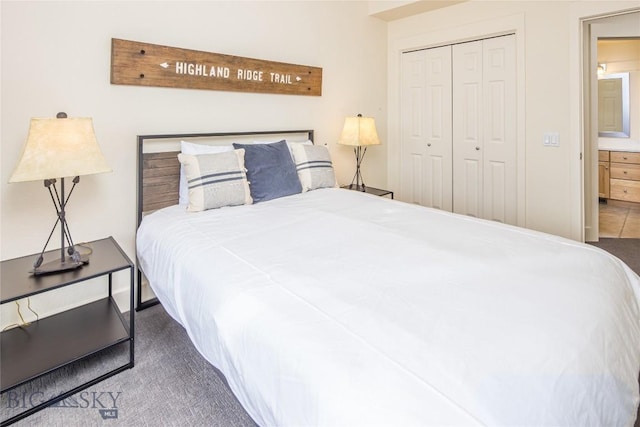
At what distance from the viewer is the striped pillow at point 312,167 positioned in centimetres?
295

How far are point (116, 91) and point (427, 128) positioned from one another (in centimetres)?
311

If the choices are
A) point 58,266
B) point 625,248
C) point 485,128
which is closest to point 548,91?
point 485,128

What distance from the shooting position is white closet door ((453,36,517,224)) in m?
3.50

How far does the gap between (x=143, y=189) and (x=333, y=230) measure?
4.44 feet

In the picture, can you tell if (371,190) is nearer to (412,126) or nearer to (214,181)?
(412,126)

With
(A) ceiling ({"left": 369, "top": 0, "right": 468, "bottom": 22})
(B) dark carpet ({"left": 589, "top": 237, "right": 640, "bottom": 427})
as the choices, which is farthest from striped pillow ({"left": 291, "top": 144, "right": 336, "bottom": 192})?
(B) dark carpet ({"left": 589, "top": 237, "right": 640, "bottom": 427})

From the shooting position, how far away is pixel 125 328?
197 cm

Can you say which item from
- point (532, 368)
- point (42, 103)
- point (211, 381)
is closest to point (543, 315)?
point (532, 368)

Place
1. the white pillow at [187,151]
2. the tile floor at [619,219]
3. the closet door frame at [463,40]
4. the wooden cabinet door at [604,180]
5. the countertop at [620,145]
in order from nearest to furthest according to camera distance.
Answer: the white pillow at [187,151] < the closet door frame at [463,40] < the tile floor at [619,219] < the countertop at [620,145] < the wooden cabinet door at [604,180]

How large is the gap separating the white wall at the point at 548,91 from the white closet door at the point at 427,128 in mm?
480

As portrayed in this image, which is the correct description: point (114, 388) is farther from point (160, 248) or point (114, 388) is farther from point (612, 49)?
point (612, 49)

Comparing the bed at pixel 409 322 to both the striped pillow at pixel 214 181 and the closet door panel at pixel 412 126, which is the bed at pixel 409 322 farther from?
the closet door panel at pixel 412 126

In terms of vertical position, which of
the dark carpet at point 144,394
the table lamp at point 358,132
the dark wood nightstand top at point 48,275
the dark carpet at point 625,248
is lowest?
the dark carpet at point 144,394

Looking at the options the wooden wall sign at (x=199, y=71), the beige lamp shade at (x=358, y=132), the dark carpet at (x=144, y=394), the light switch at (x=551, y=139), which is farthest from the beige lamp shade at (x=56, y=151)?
the light switch at (x=551, y=139)
